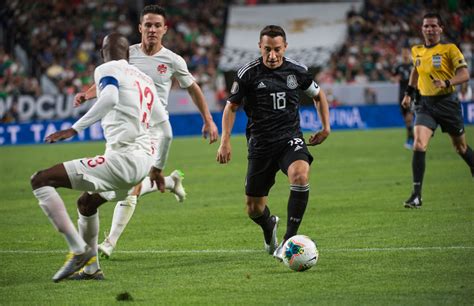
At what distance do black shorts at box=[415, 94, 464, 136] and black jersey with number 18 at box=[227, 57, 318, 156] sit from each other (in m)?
4.63

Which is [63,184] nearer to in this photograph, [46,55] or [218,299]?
[218,299]

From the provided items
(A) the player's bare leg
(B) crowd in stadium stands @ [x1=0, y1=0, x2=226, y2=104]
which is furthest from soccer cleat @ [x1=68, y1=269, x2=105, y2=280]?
(B) crowd in stadium stands @ [x1=0, y1=0, x2=226, y2=104]

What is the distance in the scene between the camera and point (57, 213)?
8094 millimetres

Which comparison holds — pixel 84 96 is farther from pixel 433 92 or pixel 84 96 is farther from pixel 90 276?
pixel 433 92

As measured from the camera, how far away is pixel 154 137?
1019 cm

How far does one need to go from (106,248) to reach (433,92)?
617 centimetres

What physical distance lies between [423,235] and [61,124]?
22.3m

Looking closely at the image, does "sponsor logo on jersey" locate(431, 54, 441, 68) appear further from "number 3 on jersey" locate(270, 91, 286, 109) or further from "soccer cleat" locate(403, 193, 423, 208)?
"number 3 on jersey" locate(270, 91, 286, 109)

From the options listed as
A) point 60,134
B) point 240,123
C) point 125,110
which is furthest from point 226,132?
point 240,123

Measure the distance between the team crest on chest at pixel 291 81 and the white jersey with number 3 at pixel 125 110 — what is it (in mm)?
2127

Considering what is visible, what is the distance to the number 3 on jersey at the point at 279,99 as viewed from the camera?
1003 centimetres

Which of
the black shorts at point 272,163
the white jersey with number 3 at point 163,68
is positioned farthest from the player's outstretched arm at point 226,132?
the white jersey with number 3 at point 163,68

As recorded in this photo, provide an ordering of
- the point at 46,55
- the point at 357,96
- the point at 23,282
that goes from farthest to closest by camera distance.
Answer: the point at 46,55 → the point at 357,96 → the point at 23,282

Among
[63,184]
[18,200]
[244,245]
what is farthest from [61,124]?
[63,184]
